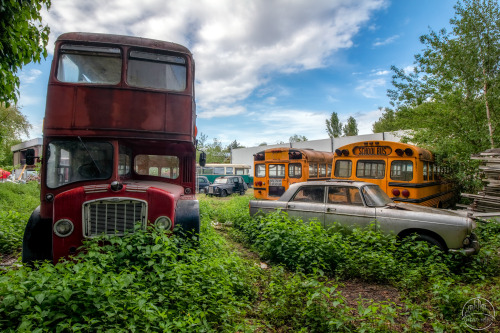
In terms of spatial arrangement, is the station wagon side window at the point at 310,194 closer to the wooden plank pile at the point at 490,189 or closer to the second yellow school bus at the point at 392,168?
the second yellow school bus at the point at 392,168

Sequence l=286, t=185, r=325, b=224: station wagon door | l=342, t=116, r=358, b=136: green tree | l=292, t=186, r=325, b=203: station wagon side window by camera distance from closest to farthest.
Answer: l=286, t=185, r=325, b=224: station wagon door < l=292, t=186, r=325, b=203: station wagon side window < l=342, t=116, r=358, b=136: green tree

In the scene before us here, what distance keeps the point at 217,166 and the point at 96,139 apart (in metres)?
28.1

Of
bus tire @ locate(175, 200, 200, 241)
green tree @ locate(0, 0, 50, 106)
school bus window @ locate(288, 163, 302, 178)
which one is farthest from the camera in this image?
school bus window @ locate(288, 163, 302, 178)

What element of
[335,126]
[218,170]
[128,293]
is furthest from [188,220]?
[335,126]

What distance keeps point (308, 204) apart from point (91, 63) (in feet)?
17.2

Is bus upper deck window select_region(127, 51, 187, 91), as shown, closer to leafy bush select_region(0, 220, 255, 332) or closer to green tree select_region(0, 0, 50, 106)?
green tree select_region(0, 0, 50, 106)

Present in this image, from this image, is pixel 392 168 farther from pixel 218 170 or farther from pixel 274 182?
pixel 218 170

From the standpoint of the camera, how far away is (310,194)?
6969 millimetres

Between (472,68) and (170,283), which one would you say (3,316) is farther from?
(472,68)

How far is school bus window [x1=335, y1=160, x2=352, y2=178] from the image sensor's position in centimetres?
998

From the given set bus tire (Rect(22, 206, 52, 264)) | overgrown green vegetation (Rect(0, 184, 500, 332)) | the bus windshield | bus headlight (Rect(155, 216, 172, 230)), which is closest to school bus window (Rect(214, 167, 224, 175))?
overgrown green vegetation (Rect(0, 184, 500, 332))

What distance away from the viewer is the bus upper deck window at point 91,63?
4.96 meters

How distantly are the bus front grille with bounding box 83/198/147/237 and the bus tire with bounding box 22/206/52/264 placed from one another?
3.28ft

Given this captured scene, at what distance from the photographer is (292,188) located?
7.31 metres
